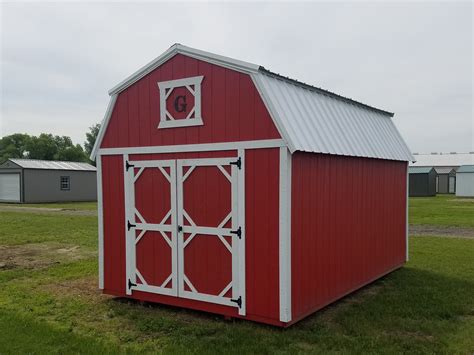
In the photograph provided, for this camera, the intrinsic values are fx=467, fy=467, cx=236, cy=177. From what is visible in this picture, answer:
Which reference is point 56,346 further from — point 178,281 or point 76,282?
point 76,282

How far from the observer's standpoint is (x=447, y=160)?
50719 mm

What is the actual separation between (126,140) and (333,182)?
3305 millimetres

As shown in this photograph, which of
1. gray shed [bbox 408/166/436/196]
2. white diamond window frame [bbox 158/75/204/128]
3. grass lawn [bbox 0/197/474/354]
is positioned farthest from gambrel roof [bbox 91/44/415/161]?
gray shed [bbox 408/166/436/196]

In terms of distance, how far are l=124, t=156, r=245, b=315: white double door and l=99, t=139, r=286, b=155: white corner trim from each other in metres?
0.15

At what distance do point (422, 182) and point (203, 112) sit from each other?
3784 centimetres

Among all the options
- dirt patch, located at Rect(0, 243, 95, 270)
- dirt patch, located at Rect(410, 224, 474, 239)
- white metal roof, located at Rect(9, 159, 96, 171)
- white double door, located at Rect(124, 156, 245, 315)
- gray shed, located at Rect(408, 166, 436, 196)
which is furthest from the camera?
gray shed, located at Rect(408, 166, 436, 196)

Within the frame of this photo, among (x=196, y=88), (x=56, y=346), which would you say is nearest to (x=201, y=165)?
(x=196, y=88)

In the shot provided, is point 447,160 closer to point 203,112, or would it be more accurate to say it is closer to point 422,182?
point 422,182

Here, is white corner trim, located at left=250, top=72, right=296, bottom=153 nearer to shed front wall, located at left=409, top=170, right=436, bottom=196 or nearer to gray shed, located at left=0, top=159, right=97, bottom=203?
gray shed, located at left=0, top=159, right=97, bottom=203

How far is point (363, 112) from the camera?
29.7 ft

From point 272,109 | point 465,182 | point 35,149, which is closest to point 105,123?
point 272,109

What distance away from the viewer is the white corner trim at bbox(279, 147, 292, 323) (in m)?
5.91

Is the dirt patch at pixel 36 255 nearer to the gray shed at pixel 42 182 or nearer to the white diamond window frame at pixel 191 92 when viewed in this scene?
the white diamond window frame at pixel 191 92

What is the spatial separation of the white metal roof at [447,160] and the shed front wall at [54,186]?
107 ft
